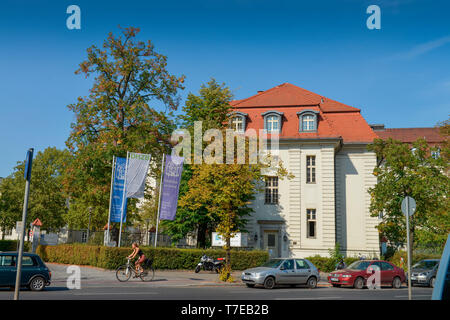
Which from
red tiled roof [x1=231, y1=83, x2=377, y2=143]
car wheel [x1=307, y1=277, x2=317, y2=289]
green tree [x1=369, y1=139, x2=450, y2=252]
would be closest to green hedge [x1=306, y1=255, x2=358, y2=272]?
green tree [x1=369, y1=139, x2=450, y2=252]

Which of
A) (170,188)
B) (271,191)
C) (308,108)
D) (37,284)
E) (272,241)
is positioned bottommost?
(37,284)

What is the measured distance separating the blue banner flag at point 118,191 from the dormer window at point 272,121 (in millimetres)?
16791

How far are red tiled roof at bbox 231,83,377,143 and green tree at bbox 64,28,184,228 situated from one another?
9107 mm

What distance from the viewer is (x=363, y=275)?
865 inches

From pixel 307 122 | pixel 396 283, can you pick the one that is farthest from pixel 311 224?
pixel 396 283

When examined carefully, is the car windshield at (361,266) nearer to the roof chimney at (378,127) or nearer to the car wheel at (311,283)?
the car wheel at (311,283)

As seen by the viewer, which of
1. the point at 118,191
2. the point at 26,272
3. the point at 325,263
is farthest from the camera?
the point at 325,263

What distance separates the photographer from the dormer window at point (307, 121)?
129ft

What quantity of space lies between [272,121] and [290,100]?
293cm

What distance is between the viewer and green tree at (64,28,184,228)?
103 feet

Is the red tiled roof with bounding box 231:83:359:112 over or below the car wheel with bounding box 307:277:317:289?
over

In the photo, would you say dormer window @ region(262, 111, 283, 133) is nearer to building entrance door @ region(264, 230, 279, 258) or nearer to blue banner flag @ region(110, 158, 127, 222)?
building entrance door @ region(264, 230, 279, 258)

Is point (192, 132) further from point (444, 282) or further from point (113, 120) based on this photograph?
point (444, 282)

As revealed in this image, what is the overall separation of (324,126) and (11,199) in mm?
43073
